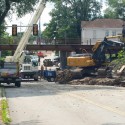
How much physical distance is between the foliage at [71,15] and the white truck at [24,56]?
5247cm

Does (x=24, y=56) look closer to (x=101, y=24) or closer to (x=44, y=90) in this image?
(x=44, y=90)

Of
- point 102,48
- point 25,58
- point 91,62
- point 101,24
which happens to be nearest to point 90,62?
point 91,62

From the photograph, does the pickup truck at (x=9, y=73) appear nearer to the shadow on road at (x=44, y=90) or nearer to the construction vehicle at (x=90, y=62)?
the shadow on road at (x=44, y=90)

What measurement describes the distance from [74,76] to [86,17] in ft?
232

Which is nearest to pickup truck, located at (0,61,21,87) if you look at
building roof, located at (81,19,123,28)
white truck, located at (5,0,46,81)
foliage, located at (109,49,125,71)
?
white truck, located at (5,0,46,81)

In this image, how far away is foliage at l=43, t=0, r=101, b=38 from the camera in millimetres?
115188

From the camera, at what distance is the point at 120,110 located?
2164cm

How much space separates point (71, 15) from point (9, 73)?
239ft

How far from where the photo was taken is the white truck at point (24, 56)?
55091 mm

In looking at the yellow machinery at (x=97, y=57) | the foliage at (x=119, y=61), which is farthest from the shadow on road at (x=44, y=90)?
the yellow machinery at (x=97, y=57)

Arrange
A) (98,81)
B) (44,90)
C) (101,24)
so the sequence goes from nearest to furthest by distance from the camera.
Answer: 1. (44,90)
2. (98,81)
3. (101,24)

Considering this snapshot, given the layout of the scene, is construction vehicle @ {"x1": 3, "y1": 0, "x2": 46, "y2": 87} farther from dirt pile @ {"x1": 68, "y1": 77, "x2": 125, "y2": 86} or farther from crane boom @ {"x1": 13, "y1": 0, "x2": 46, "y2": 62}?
dirt pile @ {"x1": 68, "y1": 77, "x2": 125, "y2": 86}

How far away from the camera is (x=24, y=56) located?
59.7 m

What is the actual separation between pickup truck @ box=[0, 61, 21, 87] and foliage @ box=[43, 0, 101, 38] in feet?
223
